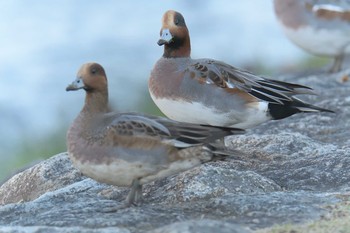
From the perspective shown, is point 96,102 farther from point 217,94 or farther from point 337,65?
point 337,65

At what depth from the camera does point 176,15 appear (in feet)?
21.5

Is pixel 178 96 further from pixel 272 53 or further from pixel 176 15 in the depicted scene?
pixel 272 53

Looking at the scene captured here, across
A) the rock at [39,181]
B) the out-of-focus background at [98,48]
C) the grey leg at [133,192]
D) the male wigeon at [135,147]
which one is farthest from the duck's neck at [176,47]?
the out-of-focus background at [98,48]

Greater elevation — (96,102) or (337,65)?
(96,102)

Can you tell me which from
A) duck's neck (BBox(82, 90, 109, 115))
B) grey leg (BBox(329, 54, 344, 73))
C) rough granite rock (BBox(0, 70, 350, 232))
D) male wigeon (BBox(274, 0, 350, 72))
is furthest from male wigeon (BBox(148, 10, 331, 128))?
male wigeon (BBox(274, 0, 350, 72))

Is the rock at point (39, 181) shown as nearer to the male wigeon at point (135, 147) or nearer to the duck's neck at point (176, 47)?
the male wigeon at point (135, 147)

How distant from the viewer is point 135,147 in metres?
4.96

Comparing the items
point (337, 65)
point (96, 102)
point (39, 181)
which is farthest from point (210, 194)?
point (337, 65)

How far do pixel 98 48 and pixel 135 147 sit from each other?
1367 cm

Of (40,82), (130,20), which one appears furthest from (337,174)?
(130,20)

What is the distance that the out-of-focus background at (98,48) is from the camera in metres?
15.1

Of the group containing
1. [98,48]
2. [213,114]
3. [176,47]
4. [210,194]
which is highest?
[176,47]

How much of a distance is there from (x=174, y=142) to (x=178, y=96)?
1.26m

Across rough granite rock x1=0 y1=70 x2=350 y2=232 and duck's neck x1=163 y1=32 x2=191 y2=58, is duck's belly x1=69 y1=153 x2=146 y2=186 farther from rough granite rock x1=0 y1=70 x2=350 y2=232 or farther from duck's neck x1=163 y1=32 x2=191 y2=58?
duck's neck x1=163 y1=32 x2=191 y2=58
